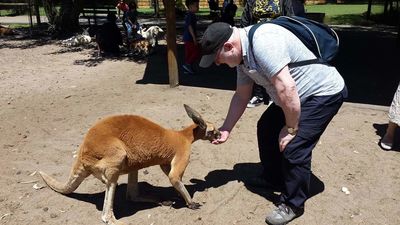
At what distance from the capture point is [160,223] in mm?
3314

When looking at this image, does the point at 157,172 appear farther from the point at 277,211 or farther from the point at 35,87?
the point at 35,87

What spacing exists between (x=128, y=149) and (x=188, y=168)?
1.26 m

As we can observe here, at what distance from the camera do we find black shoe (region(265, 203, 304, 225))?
3227 mm

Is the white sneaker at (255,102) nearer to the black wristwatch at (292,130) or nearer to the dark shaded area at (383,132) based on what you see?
the dark shaded area at (383,132)

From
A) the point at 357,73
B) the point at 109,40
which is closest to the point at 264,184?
the point at 357,73

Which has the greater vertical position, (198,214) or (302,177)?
(302,177)

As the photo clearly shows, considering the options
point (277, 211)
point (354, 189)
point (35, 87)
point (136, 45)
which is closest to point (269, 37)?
point (277, 211)

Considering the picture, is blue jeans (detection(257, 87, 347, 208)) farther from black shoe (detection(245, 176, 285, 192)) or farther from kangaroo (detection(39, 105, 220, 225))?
kangaroo (detection(39, 105, 220, 225))

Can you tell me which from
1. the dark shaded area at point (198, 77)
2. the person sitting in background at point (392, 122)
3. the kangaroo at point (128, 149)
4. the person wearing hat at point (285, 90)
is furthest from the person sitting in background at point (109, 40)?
the person wearing hat at point (285, 90)

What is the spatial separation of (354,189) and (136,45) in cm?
804

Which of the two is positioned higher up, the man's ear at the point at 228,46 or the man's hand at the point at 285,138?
the man's ear at the point at 228,46

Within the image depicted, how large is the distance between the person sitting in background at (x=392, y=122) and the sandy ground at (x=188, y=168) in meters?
0.13

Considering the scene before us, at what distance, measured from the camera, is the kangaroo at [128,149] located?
3006mm

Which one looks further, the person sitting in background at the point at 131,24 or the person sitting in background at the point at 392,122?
the person sitting in background at the point at 131,24
